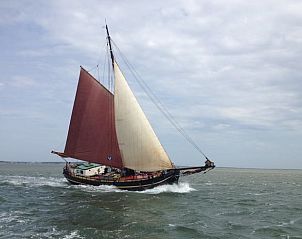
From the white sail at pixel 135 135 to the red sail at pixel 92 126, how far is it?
2.37m

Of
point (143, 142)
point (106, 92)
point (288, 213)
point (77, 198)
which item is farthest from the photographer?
point (106, 92)

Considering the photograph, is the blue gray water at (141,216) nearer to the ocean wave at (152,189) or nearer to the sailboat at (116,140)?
the ocean wave at (152,189)

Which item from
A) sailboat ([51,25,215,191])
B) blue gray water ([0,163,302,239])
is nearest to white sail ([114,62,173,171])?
sailboat ([51,25,215,191])

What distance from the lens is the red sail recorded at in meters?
50.9

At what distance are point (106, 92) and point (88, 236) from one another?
97.4 feet

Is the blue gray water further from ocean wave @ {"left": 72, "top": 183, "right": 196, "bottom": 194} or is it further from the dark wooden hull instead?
the dark wooden hull

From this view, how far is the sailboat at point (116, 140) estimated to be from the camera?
157 ft

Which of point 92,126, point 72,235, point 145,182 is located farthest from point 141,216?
point 92,126

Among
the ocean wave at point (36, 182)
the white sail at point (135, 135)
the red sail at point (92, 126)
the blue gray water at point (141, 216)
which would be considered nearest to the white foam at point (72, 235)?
the blue gray water at point (141, 216)

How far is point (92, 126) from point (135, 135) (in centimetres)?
704

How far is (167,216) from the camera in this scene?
31609 mm

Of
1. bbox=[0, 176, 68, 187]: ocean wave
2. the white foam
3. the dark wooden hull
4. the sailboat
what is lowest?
the white foam

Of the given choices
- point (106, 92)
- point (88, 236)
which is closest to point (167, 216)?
point (88, 236)

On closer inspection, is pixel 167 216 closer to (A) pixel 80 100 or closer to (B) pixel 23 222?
(B) pixel 23 222
